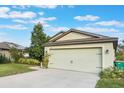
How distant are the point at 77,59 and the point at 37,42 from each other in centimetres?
937

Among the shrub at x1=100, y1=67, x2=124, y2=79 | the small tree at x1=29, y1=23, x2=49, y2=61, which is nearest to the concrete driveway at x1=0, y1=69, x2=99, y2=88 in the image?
the shrub at x1=100, y1=67, x2=124, y2=79

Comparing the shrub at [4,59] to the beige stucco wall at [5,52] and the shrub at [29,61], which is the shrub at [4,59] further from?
the shrub at [29,61]

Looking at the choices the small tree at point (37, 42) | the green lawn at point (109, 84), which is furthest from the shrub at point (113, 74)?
the small tree at point (37, 42)

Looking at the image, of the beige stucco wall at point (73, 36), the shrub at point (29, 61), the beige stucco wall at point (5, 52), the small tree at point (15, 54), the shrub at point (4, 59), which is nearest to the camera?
the beige stucco wall at point (73, 36)

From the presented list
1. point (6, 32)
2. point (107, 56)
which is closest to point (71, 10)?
point (107, 56)

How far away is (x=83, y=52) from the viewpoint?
44.1 feet

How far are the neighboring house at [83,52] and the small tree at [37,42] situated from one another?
5.02 metres

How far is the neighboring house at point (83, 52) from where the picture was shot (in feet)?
39.9

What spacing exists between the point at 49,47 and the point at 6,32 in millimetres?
14767

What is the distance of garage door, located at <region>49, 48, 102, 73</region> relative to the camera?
12.6m

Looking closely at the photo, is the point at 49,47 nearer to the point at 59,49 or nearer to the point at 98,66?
the point at 59,49

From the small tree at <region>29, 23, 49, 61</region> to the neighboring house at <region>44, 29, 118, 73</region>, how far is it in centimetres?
502
